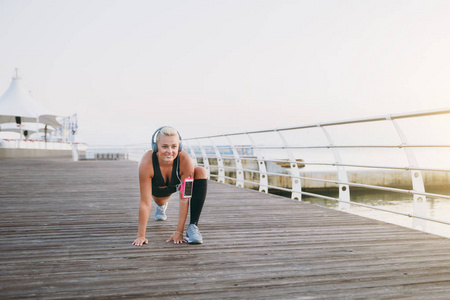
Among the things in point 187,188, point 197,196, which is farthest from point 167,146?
point 197,196

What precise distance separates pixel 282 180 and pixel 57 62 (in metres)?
21.6

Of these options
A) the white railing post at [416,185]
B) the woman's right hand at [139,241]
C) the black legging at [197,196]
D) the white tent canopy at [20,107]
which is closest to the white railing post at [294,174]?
the white railing post at [416,185]

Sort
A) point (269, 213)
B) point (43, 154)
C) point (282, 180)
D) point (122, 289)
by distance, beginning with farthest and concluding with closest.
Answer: point (282, 180) → point (43, 154) → point (269, 213) → point (122, 289)

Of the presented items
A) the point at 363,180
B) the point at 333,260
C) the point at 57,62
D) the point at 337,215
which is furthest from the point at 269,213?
the point at 363,180

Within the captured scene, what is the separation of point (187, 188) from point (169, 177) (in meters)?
0.20

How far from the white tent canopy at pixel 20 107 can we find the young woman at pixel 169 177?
26886mm

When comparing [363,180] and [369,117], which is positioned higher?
[369,117]

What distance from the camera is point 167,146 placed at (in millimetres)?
2414

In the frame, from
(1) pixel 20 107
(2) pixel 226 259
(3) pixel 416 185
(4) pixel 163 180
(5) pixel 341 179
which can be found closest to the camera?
(2) pixel 226 259

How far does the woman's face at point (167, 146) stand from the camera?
240cm

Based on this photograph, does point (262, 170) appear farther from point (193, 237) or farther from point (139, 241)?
point (139, 241)

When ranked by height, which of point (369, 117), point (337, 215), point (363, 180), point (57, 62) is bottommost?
point (363, 180)

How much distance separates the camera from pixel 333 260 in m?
2.19

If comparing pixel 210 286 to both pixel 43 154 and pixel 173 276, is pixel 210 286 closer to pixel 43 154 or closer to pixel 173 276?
pixel 173 276
